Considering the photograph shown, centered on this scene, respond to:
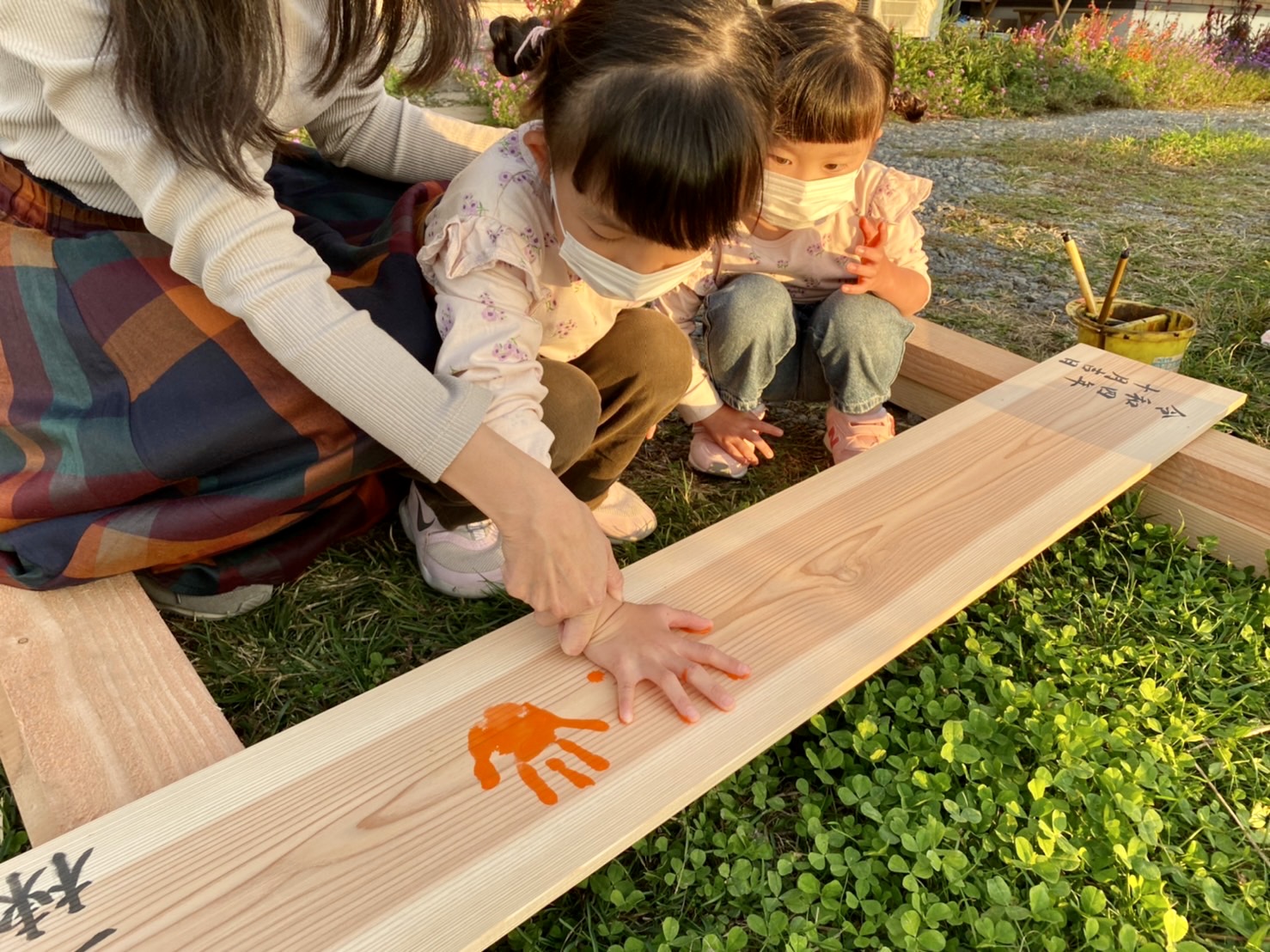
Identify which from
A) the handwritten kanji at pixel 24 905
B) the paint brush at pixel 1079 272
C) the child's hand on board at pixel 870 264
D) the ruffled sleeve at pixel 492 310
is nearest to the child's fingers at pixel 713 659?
the ruffled sleeve at pixel 492 310

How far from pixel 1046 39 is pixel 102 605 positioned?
30.6 feet

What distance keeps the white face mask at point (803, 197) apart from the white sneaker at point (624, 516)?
624mm

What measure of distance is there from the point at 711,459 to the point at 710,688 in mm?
978

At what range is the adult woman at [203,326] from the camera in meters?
1.14

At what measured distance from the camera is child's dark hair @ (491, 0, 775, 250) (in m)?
1.22

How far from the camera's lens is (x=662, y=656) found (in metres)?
1.27

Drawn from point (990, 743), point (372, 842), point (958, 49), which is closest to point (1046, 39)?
point (958, 49)

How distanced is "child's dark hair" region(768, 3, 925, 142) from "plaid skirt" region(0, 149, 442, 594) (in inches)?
30.5

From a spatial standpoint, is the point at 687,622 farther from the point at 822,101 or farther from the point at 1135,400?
the point at 1135,400

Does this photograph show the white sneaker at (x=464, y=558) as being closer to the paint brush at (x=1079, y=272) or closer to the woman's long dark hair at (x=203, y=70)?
the woman's long dark hair at (x=203, y=70)

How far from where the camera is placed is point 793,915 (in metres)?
1.25

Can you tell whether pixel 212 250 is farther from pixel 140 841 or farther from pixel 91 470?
pixel 140 841

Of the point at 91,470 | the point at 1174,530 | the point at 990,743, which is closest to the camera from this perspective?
the point at 91,470

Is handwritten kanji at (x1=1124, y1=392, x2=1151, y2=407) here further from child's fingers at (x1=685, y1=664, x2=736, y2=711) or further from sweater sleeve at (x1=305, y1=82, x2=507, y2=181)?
sweater sleeve at (x1=305, y1=82, x2=507, y2=181)
